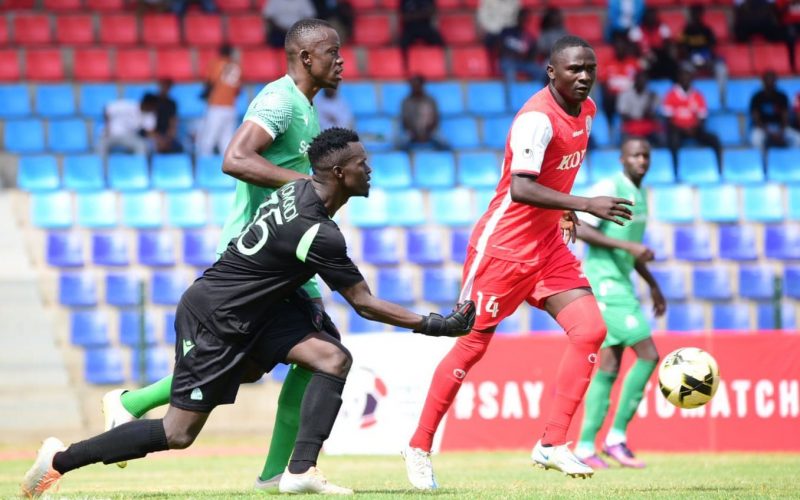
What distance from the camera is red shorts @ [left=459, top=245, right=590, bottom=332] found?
761 cm

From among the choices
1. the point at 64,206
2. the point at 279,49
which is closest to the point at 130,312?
the point at 64,206

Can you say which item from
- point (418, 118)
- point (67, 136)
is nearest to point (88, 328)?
point (67, 136)

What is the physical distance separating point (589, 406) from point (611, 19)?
1179 centimetres

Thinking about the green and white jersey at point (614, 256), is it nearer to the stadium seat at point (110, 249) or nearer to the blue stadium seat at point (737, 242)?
the blue stadium seat at point (737, 242)

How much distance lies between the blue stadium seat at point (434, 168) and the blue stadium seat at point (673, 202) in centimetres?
273

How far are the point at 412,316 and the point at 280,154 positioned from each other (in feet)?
4.53

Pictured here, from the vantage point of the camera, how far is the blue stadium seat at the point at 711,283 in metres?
15.7

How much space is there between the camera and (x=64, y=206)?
16.0 metres

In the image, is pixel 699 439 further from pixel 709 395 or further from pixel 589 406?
pixel 709 395

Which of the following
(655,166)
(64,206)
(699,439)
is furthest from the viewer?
(655,166)

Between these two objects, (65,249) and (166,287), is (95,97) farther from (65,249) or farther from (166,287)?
(166,287)

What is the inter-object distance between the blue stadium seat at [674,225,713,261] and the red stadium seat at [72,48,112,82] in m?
8.76

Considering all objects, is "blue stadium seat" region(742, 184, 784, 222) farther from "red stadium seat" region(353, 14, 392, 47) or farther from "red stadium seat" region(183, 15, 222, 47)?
"red stadium seat" region(183, 15, 222, 47)

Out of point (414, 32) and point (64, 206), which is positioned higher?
point (414, 32)
